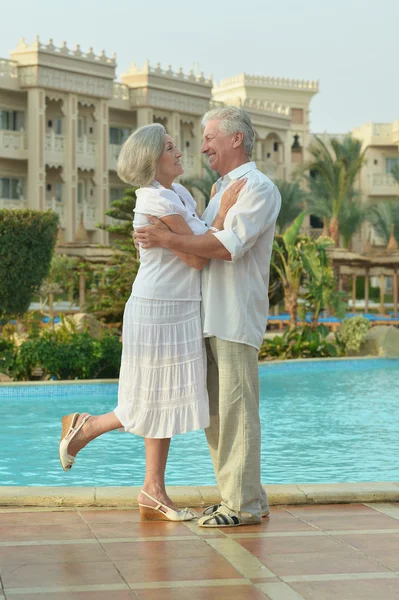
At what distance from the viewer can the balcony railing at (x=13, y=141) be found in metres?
38.1

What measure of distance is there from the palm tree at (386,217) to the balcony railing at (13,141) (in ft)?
50.3

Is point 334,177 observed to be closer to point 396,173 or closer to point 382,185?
point 396,173

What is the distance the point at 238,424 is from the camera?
14.9ft

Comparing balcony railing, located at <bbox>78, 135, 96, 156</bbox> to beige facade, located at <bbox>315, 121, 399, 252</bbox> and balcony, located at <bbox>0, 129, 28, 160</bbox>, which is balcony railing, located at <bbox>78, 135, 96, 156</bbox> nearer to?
A: balcony, located at <bbox>0, 129, 28, 160</bbox>

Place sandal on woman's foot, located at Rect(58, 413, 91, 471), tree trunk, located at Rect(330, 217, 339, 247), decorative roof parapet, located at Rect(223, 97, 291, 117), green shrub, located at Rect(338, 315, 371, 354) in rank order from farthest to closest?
decorative roof parapet, located at Rect(223, 97, 291, 117) → tree trunk, located at Rect(330, 217, 339, 247) → green shrub, located at Rect(338, 315, 371, 354) → sandal on woman's foot, located at Rect(58, 413, 91, 471)

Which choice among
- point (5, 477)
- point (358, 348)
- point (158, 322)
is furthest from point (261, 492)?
point (358, 348)

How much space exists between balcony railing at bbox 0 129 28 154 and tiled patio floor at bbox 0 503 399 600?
34469 millimetres

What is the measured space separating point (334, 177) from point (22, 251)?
95.9 feet

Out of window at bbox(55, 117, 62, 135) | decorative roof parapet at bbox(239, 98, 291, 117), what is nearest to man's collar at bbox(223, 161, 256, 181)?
window at bbox(55, 117, 62, 135)

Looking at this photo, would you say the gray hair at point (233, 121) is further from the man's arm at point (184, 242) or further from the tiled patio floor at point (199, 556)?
the tiled patio floor at point (199, 556)

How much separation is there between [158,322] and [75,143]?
35.7 m

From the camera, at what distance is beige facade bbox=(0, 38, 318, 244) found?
3825 centimetres

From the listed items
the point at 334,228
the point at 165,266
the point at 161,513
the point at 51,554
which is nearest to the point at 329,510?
the point at 161,513

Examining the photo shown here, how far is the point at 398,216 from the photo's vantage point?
45594 millimetres
